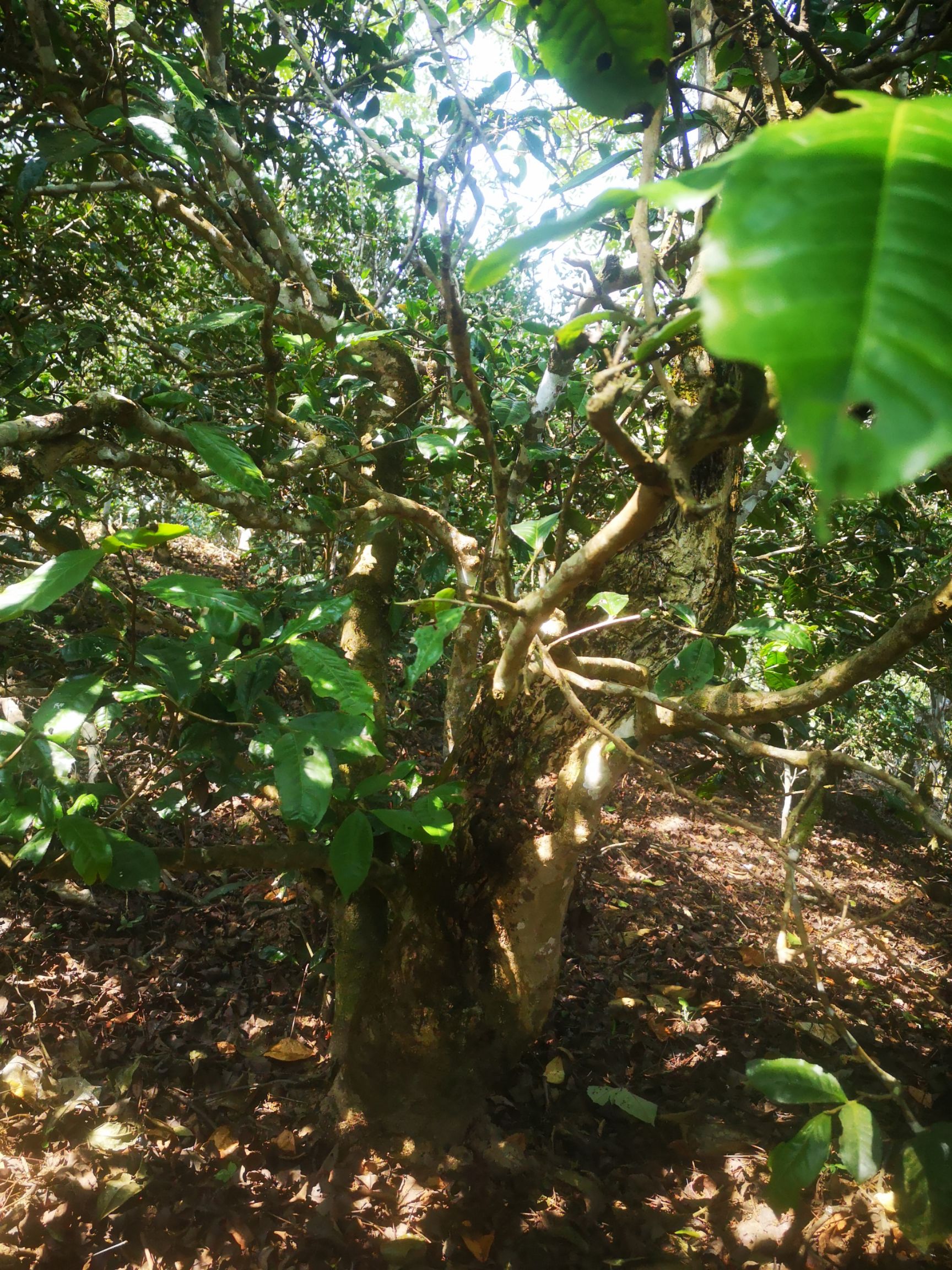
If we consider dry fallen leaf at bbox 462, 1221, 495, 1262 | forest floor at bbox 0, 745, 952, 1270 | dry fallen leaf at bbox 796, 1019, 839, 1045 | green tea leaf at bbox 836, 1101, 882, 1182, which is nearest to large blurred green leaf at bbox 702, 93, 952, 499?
forest floor at bbox 0, 745, 952, 1270

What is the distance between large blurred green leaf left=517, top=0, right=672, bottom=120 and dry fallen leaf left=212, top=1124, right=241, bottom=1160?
2867 millimetres

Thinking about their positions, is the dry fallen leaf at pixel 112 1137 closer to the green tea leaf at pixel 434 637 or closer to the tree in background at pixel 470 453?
the tree in background at pixel 470 453

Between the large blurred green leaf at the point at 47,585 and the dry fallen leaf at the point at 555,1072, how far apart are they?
248 cm

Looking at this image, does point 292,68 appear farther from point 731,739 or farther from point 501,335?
point 731,739

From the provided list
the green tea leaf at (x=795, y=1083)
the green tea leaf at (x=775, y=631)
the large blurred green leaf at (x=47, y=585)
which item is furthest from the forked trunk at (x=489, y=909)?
the large blurred green leaf at (x=47, y=585)

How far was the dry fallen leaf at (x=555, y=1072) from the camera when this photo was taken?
2.66m

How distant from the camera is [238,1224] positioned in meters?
2.08

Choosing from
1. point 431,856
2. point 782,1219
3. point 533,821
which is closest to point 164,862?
point 431,856

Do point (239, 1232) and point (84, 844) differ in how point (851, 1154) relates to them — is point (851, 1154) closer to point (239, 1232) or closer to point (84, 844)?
point (84, 844)

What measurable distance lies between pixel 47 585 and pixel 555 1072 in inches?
99.5

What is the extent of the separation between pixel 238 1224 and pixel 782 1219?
164cm

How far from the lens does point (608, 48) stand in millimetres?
872

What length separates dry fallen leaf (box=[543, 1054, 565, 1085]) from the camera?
8.71 feet

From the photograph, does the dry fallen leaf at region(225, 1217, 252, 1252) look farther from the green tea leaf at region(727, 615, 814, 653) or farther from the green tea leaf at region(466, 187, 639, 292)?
the green tea leaf at region(466, 187, 639, 292)
